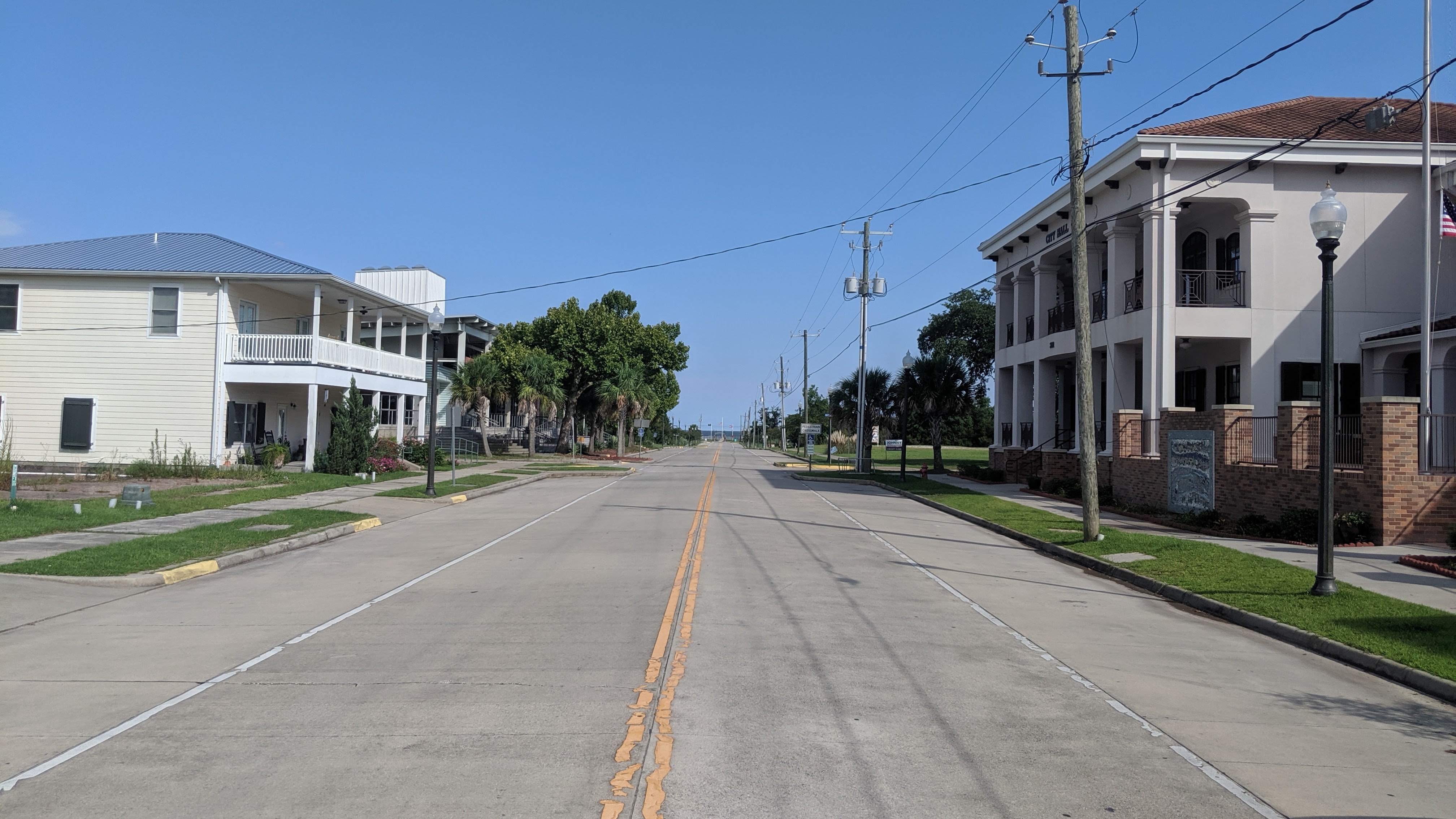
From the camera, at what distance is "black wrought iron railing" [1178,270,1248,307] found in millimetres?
26797

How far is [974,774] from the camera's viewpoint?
220 inches

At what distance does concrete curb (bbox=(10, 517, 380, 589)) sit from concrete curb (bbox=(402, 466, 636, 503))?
8189 millimetres

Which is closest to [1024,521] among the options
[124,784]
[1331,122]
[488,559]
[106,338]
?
[1331,122]

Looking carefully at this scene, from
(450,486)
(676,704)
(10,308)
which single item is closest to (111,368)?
(10,308)

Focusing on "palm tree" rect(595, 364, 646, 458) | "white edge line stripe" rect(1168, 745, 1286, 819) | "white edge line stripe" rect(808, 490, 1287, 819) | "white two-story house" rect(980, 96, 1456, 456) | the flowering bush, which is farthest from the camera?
"palm tree" rect(595, 364, 646, 458)

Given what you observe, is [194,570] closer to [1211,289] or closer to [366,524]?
[366,524]

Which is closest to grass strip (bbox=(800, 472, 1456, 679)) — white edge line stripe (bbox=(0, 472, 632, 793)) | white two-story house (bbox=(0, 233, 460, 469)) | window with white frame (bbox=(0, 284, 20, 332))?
white edge line stripe (bbox=(0, 472, 632, 793))

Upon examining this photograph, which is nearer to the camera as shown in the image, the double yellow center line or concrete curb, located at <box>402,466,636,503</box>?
the double yellow center line

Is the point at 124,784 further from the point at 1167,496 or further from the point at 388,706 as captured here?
the point at 1167,496

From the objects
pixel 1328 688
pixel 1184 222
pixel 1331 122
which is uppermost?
pixel 1184 222

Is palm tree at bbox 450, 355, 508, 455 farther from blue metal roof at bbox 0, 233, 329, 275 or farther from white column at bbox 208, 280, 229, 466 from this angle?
white column at bbox 208, 280, 229, 466

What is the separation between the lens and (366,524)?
64.1ft

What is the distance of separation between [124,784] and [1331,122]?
1742 cm

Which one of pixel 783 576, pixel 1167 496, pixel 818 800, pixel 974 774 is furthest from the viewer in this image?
pixel 1167 496
